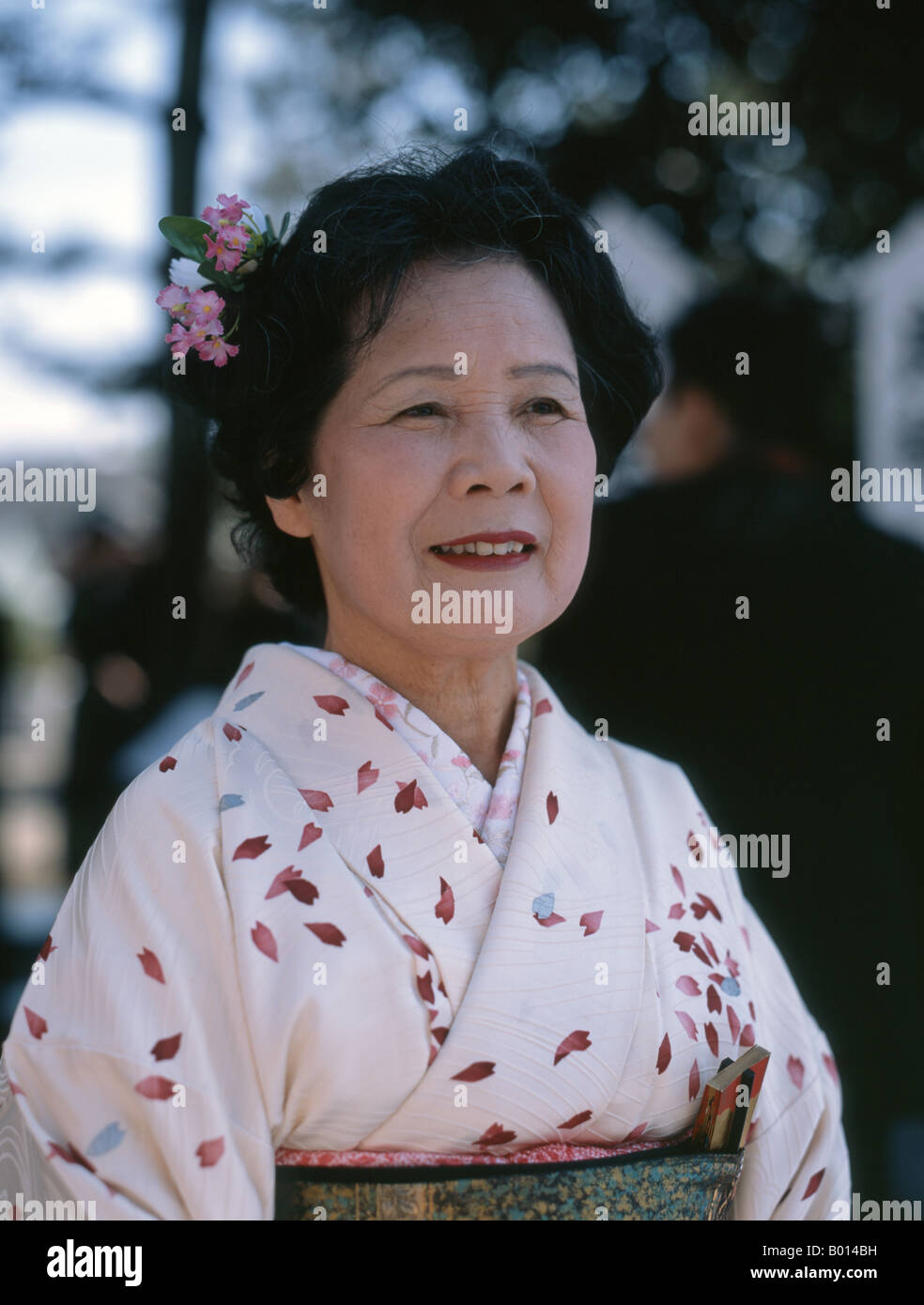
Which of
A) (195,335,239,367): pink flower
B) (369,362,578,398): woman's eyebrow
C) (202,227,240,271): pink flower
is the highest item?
(202,227,240,271): pink flower

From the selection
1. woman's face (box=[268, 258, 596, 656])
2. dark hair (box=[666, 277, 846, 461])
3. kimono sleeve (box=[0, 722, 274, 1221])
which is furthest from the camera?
dark hair (box=[666, 277, 846, 461])

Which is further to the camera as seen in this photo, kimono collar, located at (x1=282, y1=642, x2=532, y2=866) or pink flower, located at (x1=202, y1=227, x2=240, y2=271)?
pink flower, located at (x1=202, y1=227, x2=240, y2=271)

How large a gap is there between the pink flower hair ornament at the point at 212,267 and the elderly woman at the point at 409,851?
37 mm

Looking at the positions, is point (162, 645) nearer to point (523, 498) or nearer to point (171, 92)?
point (171, 92)

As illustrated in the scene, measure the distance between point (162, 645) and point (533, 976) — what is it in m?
2.36

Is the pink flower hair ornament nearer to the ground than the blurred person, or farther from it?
farther from it

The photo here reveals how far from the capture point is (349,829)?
149cm

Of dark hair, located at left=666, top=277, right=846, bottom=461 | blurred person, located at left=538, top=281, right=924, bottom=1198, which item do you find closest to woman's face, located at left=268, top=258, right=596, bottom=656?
blurred person, located at left=538, top=281, right=924, bottom=1198

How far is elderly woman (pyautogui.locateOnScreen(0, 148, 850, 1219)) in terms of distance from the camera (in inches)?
52.7

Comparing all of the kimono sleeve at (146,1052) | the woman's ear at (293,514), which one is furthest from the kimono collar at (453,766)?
the kimono sleeve at (146,1052)

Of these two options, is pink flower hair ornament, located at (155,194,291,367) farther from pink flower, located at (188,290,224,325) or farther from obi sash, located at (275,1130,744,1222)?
obi sash, located at (275,1130,744,1222)

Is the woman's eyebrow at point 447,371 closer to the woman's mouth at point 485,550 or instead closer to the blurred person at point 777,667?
the woman's mouth at point 485,550

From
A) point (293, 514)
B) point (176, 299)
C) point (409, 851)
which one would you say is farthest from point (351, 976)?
point (176, 299)

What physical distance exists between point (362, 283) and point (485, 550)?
363 millimetres
